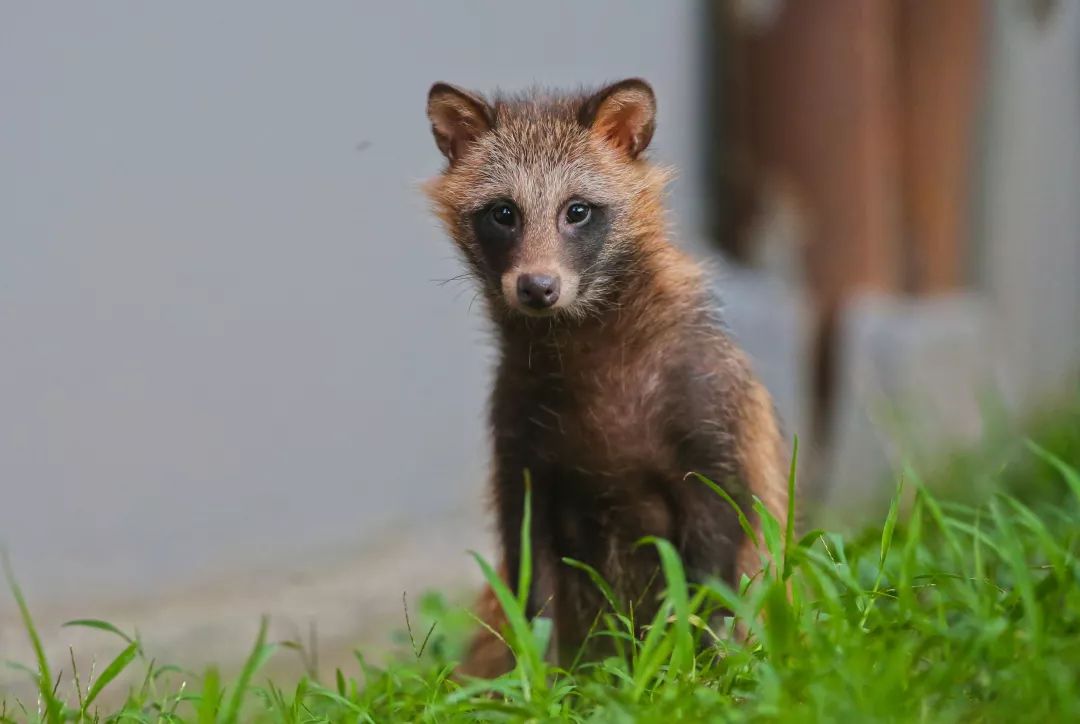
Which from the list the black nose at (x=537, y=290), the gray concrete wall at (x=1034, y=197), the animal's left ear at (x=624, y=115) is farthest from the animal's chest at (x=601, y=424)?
the gray concrete wall at (x=1034, y=197)

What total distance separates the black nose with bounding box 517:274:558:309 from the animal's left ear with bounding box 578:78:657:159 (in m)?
0.54


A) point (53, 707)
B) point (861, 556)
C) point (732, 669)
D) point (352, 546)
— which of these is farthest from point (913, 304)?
point (53, 707)

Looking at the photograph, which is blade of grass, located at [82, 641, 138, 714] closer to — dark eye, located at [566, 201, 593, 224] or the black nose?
the black nose


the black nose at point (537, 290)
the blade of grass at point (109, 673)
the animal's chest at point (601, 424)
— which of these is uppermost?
the black nose at point (537, 290)

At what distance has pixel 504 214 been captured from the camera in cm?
342

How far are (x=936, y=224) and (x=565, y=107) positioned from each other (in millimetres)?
3849

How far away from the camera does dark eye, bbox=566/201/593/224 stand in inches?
134

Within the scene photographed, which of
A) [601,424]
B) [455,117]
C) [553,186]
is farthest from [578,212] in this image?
[601,424]

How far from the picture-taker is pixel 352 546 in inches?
229

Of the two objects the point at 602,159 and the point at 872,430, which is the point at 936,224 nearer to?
the point at 872,430

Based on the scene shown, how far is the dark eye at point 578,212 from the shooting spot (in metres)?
3.41

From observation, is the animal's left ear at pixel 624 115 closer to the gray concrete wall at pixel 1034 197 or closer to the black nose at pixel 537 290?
the black nose at pixel 537 290

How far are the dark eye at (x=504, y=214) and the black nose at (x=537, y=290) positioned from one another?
0.26 metres

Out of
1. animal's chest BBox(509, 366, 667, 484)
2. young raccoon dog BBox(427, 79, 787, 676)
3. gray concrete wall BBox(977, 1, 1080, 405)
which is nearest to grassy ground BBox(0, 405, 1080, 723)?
young raccoon dog BBox(427, 79, 787, 676)
